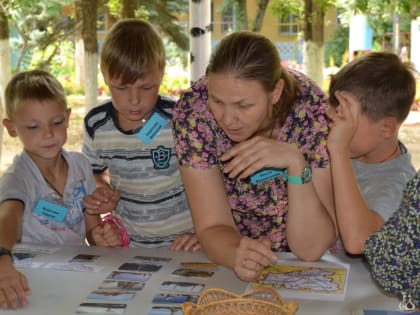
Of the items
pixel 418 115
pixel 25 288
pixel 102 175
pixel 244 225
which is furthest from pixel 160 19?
pixel 25 288

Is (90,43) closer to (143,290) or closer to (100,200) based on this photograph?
(100,200)

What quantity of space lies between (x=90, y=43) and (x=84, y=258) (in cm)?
377

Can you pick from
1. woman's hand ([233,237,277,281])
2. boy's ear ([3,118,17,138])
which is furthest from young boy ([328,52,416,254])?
boy's ear ([3,118,17,138])

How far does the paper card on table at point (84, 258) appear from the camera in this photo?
1.89 m

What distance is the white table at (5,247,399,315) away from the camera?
4.95ft

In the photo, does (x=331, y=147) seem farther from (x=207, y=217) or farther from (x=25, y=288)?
(x=25, y=288)

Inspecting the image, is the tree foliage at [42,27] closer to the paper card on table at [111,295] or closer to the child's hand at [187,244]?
the child's hand at [187,244]

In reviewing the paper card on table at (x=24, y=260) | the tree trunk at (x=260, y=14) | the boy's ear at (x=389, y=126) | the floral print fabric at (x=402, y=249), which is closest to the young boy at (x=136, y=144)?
the paper card on table at (x=24, y=260)

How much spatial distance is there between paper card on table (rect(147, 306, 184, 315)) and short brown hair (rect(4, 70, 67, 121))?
3.31ft

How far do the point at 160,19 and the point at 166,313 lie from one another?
5496 millimetres

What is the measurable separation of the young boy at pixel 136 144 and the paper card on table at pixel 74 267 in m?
0.32

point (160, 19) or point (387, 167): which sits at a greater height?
point (160, 19)

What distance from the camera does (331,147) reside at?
173 cm

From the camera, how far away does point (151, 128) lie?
2.28m
